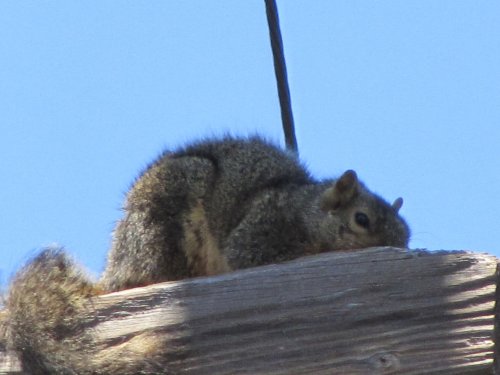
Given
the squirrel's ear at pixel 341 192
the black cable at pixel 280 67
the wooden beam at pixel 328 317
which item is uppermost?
the black cable at pixel 280 67

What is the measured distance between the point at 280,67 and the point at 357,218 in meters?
1.31

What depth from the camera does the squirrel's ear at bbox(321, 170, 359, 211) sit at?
4.61m

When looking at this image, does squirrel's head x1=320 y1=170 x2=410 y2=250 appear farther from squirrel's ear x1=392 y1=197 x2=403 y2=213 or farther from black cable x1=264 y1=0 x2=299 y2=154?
black cable x1=264 y1=0 x2=299 y2=154

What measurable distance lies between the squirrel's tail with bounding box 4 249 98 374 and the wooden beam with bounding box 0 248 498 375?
8 cm

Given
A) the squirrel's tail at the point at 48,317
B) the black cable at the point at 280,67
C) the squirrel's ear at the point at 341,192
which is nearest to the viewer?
the squirrel's tail at the point at 48,317

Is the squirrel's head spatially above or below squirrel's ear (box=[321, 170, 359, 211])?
below

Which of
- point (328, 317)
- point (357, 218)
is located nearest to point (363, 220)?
point (357, 218)

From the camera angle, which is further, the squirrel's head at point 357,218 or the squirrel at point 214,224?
the squirrel's head at point 357,218

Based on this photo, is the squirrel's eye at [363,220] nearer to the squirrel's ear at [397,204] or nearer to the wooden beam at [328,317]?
the squirrel's ear at [397,204]

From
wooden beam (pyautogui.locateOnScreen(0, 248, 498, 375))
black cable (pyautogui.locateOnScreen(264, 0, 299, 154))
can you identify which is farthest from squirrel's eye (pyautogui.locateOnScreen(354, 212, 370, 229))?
wooden beam (pyautogui.locateOnScreen(0, 248, 498, 375))

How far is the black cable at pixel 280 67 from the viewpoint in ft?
11.3

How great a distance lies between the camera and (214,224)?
13.6ft

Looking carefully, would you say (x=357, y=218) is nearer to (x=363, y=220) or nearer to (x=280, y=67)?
(x=363, y=220)

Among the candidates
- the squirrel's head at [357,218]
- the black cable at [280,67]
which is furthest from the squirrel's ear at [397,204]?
the black cable at [280,67]
